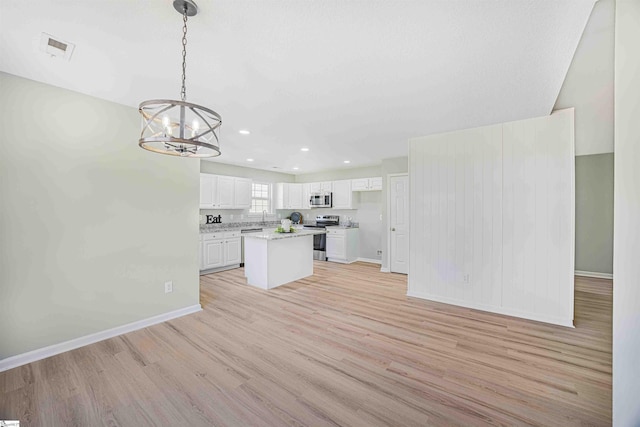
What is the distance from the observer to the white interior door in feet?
17.7

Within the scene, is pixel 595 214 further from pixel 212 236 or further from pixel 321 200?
pixel 212 236

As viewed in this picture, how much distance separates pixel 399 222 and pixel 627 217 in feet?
14.9

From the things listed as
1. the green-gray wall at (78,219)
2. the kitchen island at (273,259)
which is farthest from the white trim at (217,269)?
the green-gray wall at (78,219)

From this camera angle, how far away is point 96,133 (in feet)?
8.64

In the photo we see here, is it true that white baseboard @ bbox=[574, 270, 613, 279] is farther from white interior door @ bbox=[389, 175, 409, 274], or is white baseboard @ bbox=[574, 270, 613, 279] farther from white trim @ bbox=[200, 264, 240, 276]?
white trim @ bbox=[200, 264, 240, 276]

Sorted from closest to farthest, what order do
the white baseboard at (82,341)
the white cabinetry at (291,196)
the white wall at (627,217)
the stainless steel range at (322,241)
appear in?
1. the white wall at (627,217)
2. the white baseboard at (82,341)
3. the stainless steel range at (322,241)
4. the white cabinetry at (291,196)

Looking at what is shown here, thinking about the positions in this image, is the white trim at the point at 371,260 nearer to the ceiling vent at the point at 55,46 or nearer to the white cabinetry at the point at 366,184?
the white cabinetry at the point at 366,184

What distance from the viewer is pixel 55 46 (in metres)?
1.84

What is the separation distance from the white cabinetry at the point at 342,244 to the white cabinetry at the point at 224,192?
7.50 ft

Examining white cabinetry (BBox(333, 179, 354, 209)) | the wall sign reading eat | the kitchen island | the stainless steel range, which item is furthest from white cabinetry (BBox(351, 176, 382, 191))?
the wall sign reading eat

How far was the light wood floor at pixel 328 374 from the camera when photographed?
5.52 feet

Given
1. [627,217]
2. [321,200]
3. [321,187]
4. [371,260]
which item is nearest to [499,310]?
[627,217]

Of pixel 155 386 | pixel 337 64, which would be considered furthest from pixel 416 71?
pixel 155 386

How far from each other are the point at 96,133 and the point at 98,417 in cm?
251
